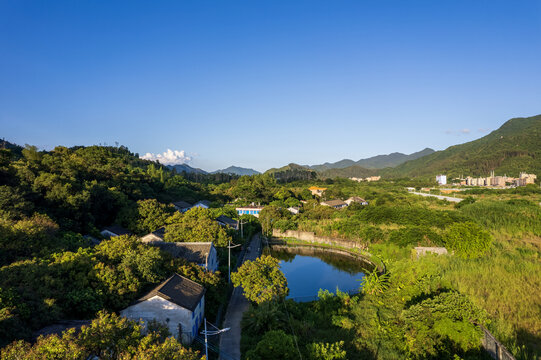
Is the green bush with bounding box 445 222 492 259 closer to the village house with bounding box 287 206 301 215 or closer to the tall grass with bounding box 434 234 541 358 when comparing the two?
the tall grass with bounding box 434 234 541 358

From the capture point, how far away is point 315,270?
28484 millimetres

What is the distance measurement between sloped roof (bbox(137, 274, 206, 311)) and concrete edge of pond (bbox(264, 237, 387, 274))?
1722 cm

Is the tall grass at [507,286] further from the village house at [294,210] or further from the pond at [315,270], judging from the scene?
the village house at [294,210]

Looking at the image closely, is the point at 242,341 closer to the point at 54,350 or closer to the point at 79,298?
the point at 79,298

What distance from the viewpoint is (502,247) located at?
2702cm

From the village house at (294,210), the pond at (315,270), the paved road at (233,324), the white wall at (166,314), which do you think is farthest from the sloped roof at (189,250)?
the village house at (294,210)

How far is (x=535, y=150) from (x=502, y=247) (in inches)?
3576

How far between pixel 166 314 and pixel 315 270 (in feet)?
60.6

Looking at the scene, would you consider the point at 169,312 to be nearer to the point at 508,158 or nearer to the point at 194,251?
the point at 194,251

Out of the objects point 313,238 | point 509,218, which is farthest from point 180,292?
point 509,218

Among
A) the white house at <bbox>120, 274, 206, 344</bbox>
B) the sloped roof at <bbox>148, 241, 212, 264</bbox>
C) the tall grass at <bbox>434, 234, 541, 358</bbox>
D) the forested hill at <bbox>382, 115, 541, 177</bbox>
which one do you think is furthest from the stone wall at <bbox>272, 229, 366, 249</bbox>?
A: the forested hill at <bbox>382, 115, 541, 177</bbox>

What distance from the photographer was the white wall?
12461mm

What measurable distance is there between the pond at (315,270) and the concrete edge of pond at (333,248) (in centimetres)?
47

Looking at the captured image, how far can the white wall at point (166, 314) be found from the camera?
12461 mm
